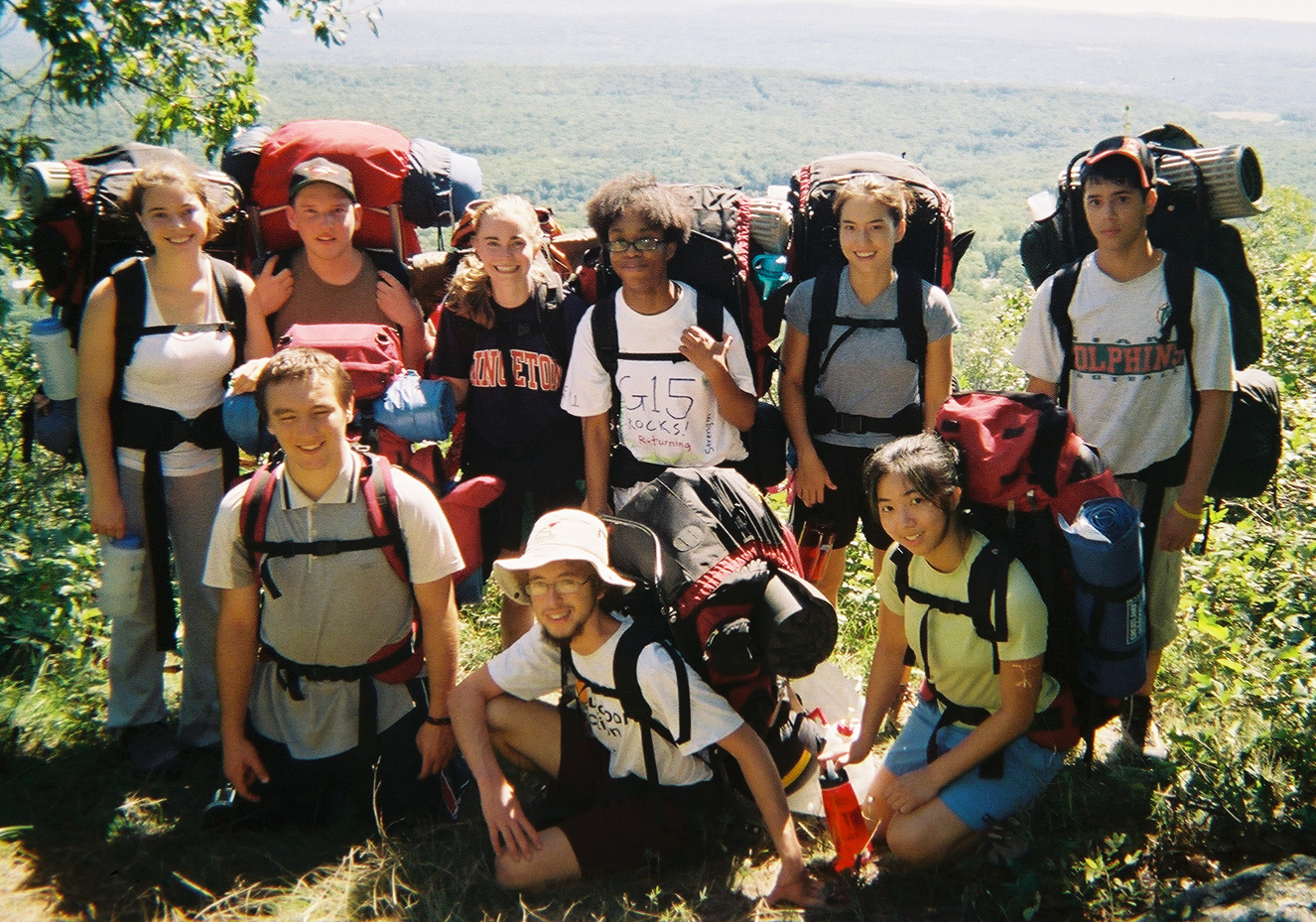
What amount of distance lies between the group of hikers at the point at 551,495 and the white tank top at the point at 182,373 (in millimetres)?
11

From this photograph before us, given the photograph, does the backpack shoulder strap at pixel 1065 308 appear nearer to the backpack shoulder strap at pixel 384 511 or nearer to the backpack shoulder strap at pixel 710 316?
the backpack shoulder strap at pixel 710 316

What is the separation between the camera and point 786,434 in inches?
177

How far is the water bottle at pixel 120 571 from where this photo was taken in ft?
13.3

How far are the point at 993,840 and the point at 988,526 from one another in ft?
3.43

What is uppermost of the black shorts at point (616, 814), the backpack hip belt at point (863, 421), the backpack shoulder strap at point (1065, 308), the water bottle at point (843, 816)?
the backpack shoulder strap at point (1065, 308)

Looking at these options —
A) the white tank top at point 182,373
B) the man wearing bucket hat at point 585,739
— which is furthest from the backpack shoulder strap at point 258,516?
the man wearing bucket hat at point 585,739

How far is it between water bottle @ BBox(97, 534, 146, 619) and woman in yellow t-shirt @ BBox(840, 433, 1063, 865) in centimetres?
284

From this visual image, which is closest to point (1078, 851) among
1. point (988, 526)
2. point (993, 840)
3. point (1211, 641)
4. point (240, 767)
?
point (993, 840)

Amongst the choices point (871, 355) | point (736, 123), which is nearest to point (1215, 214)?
point (871, 355)

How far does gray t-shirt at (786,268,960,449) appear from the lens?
4207 millimetres

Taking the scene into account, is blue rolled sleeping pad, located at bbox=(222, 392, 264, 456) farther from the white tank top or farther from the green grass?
the green grass

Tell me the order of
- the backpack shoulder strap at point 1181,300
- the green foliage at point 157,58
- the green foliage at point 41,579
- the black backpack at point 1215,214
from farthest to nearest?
the green foliage at point 157,58
the green foliage at point 41,579
the black backpack at point 1215,214
the backpack shoulder strap at point 1181,300

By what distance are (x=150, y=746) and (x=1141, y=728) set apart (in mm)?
4002

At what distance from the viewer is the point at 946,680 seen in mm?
3539
